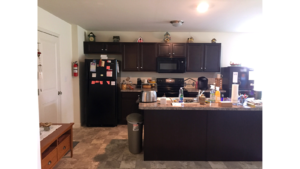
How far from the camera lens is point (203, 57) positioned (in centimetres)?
425

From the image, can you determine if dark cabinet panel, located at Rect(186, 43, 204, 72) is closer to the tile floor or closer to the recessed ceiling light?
the recessed ceiling light

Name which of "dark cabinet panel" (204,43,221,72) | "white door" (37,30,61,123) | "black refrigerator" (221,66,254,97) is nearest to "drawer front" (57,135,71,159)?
"white door" (37,30,61,123)

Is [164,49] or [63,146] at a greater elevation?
[164,49]

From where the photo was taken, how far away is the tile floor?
2.29m

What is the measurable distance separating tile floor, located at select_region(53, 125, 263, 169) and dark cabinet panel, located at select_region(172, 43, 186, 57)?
8.01 ft

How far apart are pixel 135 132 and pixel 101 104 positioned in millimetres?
1596

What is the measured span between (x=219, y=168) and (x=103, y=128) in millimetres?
2600

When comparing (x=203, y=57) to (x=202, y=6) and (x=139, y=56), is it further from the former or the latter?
(x=202, y=6)

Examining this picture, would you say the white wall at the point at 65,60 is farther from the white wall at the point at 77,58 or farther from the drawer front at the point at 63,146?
the drawer front at the point at 63,146

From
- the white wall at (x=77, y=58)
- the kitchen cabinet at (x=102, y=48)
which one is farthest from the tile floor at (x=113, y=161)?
the kitchen cabinet at (x=102, y=48)

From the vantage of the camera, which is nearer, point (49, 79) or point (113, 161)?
point (113, 161)

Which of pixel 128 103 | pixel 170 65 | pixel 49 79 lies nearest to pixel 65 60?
pixel 49 79
